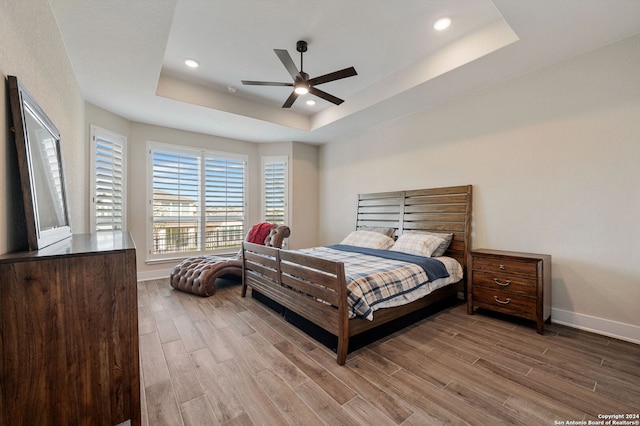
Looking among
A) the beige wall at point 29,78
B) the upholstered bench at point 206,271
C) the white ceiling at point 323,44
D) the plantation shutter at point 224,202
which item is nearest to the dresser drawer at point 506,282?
the white ceiling at point 323,44

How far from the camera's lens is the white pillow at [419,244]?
130 inches

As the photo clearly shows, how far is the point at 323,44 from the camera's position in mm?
2848

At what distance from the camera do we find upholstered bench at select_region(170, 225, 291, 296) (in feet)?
11.8

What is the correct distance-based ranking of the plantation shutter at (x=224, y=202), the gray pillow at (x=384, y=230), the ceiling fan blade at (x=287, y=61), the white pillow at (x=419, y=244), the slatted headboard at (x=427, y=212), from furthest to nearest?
1. the plantation shutter at (x=224, y=202)
2. the gray pillow at (x=384, y=230)
3. the slatted headboard at (x=427, y=212)
4. the white pillow at (x=419, y=244)
5. the ceiling fan blade at (x=287, y=61)

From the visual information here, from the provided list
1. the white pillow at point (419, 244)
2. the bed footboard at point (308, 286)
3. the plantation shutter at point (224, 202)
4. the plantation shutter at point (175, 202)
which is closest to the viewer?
the bed footboard at point (308, 286)

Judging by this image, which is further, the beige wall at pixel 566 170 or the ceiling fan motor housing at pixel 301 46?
the ceiling fan motor housing at pixel 301 46

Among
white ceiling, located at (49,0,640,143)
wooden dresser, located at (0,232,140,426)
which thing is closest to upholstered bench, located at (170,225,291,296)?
white ceiling, located at (49,0,640,143)

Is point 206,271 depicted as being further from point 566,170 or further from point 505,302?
point 566,170

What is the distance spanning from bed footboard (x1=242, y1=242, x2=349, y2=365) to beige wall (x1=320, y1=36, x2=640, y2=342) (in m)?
2.33

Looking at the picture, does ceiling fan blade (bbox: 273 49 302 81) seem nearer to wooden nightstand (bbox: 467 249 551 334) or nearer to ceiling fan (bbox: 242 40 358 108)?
ceiling fan (bbox: 242 40 358 108)

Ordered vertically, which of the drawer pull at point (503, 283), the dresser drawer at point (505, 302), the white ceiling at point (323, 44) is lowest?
the dresser drawer at point (505, 302)

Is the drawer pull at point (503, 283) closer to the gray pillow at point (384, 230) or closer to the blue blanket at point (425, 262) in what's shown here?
the blue blanket at point (425, 262)

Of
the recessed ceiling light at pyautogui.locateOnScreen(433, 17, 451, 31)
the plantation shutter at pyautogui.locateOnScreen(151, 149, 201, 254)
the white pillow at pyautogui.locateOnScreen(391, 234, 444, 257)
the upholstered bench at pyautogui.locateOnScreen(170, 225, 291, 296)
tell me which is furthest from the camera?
the plantation shutter at pyautogui.locateOnScreen(151, 149, 201, 254)

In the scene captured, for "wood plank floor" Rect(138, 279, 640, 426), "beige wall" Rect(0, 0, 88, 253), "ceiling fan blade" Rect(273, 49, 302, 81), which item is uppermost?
"ceiling fan blade" Rect(273, 49, 302, 81)
